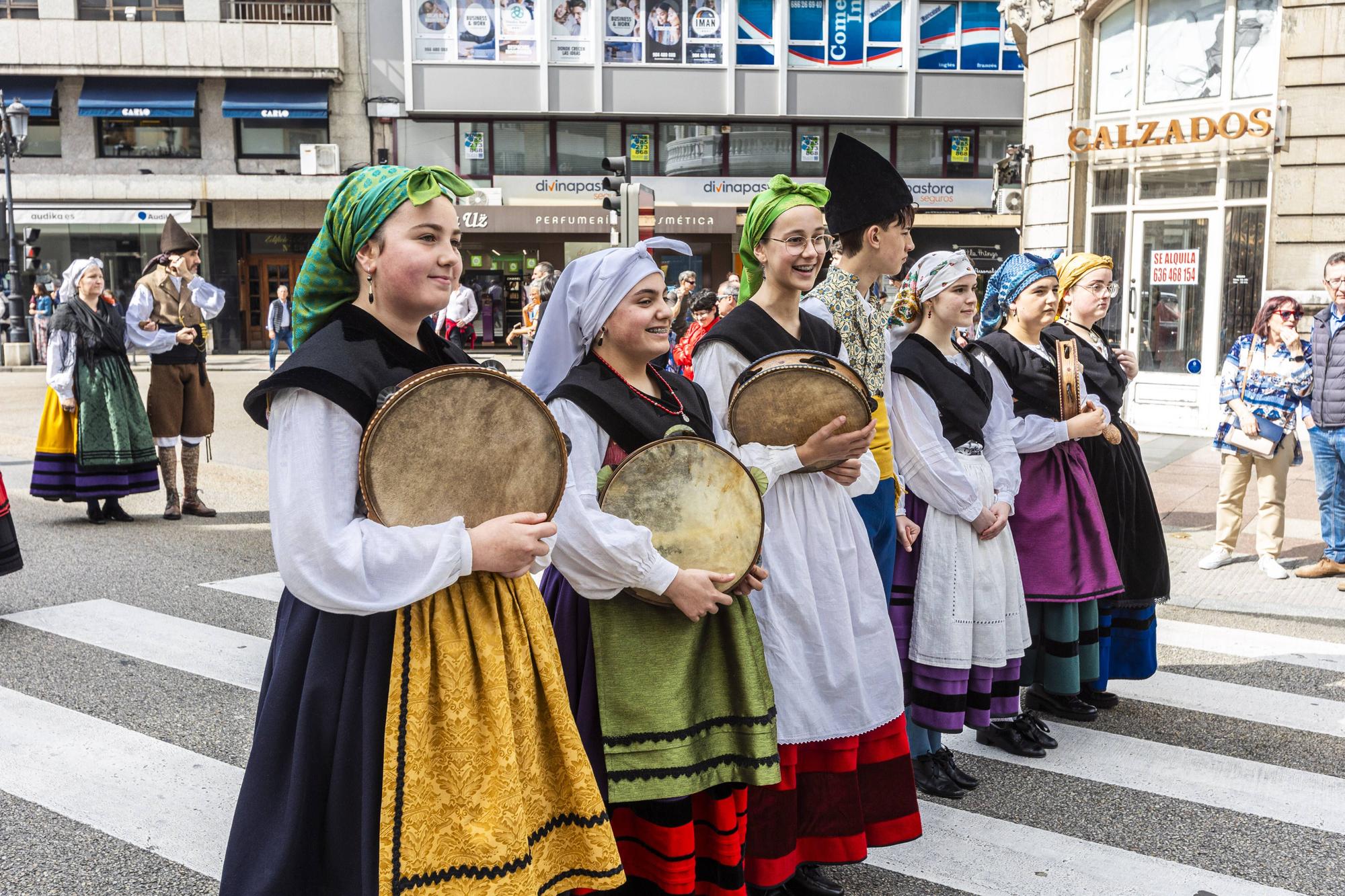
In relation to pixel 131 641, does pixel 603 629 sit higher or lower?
higher

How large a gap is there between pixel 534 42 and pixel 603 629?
99.6 ft

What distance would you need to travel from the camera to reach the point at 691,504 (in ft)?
8.90

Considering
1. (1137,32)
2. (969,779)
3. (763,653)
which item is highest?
(1137,32)

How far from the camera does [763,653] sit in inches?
116

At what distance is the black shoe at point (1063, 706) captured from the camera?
4.87 metres

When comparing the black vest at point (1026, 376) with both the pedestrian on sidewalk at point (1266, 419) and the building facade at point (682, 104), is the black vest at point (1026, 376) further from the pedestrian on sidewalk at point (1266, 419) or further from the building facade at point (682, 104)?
the building facade at point (682, 104)

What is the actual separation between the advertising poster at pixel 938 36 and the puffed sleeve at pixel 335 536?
31.9m

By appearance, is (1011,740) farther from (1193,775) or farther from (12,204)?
(12,204)

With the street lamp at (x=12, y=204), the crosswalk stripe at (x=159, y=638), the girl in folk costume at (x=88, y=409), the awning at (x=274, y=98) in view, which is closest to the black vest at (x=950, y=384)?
the crosswalk stripe at (x=159, y=638)

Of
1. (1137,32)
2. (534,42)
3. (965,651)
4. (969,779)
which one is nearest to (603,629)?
(965,651)

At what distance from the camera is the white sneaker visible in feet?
23.8

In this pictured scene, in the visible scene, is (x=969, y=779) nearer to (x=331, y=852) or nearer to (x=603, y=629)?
(x=603, y=629)

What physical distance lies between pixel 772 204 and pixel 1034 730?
2.39 meters

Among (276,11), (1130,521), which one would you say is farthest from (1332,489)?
(276,11)
